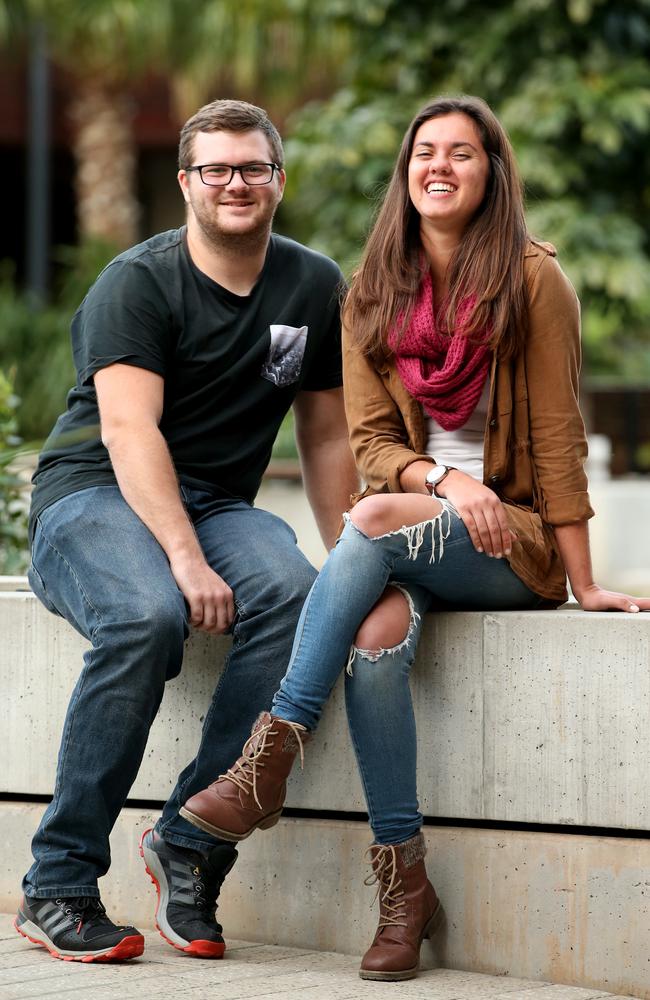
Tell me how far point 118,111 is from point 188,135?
15262 millimetres

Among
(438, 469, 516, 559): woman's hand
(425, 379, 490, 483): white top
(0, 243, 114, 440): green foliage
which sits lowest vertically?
(438, 469, 516, 559): woman's hand

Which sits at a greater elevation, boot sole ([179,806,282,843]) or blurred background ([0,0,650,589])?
blurred background ([0,0,650,589])

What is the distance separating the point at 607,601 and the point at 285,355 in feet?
3.46

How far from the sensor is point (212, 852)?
3.73 m

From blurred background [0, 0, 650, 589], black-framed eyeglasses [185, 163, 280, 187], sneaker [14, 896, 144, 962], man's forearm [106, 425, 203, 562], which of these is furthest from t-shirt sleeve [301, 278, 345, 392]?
blurred background [0, 0, 650, 589]

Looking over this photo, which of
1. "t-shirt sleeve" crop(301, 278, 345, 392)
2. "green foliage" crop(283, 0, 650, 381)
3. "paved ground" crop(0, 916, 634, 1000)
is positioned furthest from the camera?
"green foliage" crop(283, 0, 650, 381)

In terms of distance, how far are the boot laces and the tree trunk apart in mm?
15545

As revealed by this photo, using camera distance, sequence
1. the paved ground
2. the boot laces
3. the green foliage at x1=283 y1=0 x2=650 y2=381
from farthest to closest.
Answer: the green foliage at x1=283 y1=0 x2=650 y2=381
the boot laces
the paved ground

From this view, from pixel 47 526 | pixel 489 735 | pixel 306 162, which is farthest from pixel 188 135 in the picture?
pixel 306 162

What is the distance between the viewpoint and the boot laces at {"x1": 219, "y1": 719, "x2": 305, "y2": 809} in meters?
3.46

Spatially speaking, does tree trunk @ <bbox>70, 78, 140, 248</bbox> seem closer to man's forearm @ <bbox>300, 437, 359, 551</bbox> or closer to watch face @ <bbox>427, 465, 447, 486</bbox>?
man's forearm @ <bbox>300, 437, 359, 551</bbox>

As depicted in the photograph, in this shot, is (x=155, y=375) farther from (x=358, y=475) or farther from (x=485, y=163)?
(x=485, y=163)

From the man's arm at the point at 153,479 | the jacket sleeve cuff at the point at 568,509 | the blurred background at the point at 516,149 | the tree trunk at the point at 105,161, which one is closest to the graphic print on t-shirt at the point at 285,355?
the man's arm at the point at 153,479

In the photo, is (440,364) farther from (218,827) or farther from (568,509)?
(218,827)
